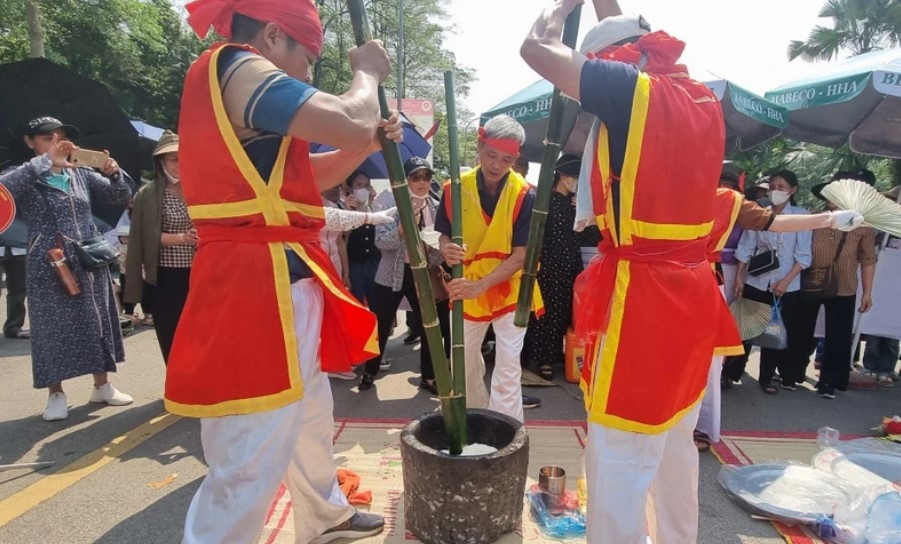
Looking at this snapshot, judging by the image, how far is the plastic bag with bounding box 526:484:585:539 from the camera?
265cm

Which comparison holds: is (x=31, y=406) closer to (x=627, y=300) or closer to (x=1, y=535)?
(x=1, y=535)

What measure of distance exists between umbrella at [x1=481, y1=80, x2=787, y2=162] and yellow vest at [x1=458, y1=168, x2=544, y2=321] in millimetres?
1404

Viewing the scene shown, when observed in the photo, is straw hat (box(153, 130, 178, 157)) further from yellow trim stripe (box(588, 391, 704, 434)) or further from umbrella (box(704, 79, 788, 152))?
umbrella (box(704, 79, 788, 152))

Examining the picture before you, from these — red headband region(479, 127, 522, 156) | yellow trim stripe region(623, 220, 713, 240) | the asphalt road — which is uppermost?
red headband region(479, 127, 522, 156)

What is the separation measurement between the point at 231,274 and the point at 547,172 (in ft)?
4.07

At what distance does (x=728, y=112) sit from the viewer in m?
6.80

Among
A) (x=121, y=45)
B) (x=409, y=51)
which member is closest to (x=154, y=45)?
(x=121, y=45)

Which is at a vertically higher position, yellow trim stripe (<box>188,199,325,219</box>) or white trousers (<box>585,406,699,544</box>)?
yellow trim stripe (<box>188,199,325,219</box>)

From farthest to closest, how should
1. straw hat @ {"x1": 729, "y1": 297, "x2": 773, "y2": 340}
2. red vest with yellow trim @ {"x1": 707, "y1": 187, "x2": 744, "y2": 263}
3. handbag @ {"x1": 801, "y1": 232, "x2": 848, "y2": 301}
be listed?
handbag @ {"x1": 801, "y1": 232, "x2": 848, "y2": 301}, straw hat @ {"x1": 729, "y1": 297, "x2": 773, "y2": 340}, red vest with yellow trim @ {"x1": 707, "y1": 187, "x2": 744, "y2": 263}

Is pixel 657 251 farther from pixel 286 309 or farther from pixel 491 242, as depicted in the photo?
pixel 491 242

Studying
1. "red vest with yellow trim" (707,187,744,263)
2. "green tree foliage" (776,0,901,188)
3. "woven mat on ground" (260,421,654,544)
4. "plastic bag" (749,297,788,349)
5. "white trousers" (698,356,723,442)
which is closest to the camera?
"woven mat on ground" (260,421,654,544)

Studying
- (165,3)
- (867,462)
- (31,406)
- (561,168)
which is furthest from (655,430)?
(165,3)

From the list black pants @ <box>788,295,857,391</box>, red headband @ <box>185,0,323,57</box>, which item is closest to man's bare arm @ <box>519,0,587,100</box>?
red headband @ <box>185,0,323,57</box>

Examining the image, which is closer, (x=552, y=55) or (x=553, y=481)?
(x=552, y=55)
